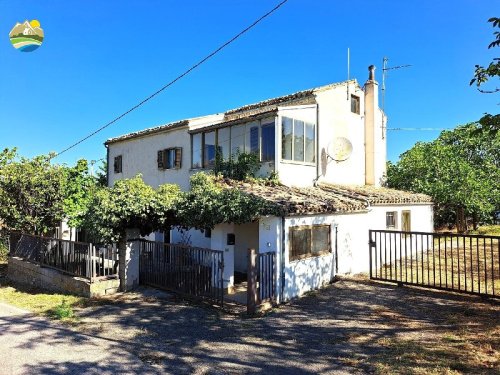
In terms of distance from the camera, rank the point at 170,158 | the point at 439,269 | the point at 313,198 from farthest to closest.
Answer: the point at 170,158 → the point at 313,198 → the point at 439,269

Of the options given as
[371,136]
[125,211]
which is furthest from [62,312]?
[371,136]

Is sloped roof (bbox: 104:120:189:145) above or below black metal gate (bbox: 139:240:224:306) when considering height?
above

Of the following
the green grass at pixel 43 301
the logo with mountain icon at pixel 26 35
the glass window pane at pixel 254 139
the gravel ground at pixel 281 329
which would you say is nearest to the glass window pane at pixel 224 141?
the glass window pane at pixel 254 139

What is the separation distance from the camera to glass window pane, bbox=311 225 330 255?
11586 millimetres

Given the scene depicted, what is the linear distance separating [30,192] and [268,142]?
1063 cm

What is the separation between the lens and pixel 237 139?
582 inches

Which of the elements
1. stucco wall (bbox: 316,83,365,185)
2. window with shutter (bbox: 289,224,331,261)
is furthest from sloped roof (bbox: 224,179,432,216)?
stucco wall (bbox: 316,83,365,185)

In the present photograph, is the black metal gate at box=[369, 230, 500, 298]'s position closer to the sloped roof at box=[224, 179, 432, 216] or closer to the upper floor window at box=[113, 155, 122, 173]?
the sloped roof at box=[224, 179, 432, 216]

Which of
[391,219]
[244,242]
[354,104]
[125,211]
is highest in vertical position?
[354,104]

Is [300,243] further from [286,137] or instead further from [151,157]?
[151,157]

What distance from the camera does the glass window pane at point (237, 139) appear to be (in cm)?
1457

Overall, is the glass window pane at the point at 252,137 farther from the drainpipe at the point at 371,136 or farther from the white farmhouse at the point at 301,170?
the drainpipe at the point at 371,136

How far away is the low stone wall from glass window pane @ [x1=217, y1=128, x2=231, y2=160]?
6807mm

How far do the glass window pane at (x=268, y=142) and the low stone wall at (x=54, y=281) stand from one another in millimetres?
7270
